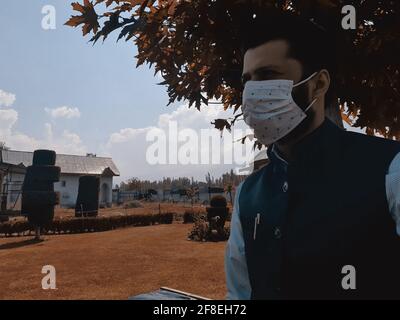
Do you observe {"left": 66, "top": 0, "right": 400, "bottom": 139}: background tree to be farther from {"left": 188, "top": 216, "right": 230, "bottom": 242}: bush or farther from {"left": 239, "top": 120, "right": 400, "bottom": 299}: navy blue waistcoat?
{"left": 188, "top": 216, "right": 230, "bottom": 242}: bush

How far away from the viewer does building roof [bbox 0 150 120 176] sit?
4369 centimetres

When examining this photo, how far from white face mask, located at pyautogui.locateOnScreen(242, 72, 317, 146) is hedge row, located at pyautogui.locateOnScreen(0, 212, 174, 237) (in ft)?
65.5

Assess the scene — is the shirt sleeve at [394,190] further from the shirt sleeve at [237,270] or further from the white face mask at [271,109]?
the shirt sleeve at [237,270]

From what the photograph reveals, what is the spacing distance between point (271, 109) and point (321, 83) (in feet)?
0.87

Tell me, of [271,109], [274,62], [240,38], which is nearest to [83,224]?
[240,38]

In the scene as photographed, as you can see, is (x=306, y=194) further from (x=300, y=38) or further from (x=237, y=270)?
(x=300, y=38)

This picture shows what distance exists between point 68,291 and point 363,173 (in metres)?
7.93

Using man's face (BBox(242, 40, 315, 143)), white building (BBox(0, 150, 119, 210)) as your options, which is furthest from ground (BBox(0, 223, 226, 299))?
white building (BBox(0, 150, 119, 210))

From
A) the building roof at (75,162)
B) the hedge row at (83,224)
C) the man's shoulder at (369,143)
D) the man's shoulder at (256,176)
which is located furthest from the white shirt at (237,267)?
the building roof at (75,162)

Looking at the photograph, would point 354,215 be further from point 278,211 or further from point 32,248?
point 32,248

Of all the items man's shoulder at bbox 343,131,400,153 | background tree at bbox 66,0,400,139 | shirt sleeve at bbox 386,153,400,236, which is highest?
background tree at bbox 66,0,400,139

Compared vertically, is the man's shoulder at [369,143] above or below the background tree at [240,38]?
below

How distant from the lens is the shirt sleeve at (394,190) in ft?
4.37

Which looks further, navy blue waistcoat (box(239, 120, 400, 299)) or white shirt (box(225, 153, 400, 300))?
white shirt (box(225, 153, 400, 300))
